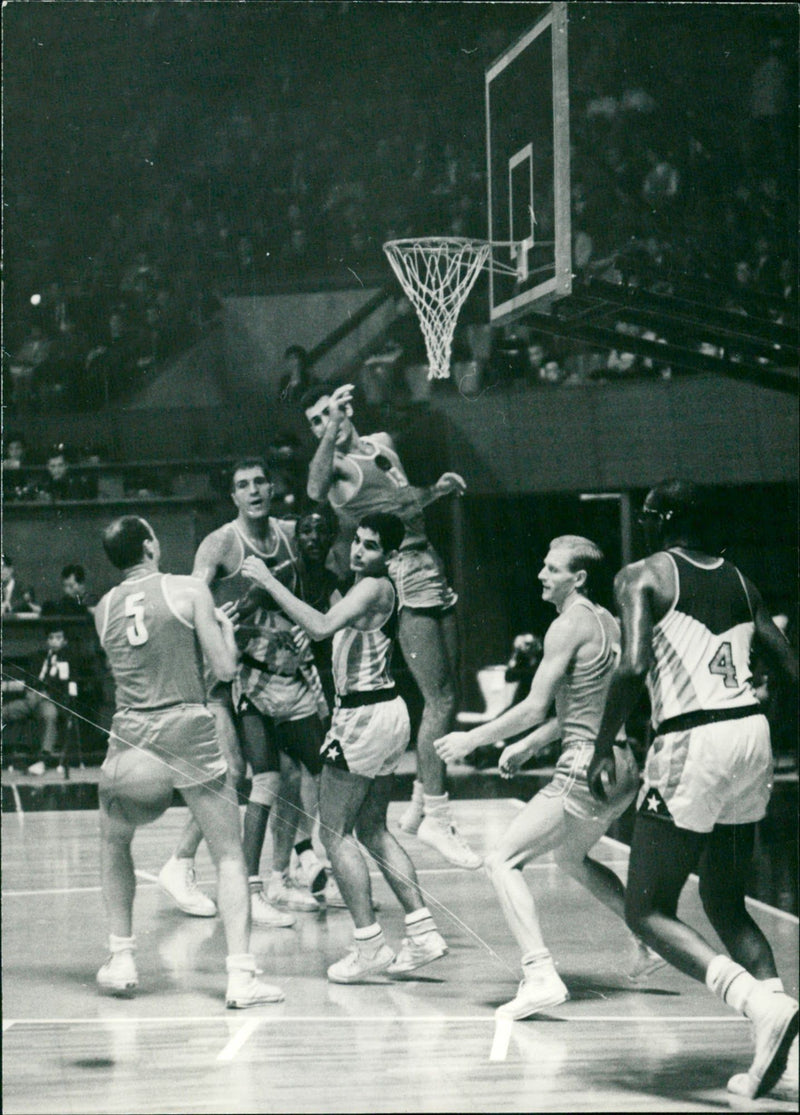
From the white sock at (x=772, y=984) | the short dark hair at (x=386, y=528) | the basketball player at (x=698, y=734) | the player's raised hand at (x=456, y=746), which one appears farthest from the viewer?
the short dark hair at (x=386, y=528)

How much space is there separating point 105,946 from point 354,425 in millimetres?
2036

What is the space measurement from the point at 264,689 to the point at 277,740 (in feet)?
0.61

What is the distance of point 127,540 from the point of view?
14.2ft

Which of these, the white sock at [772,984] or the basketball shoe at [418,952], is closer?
the white sock at [772,984]

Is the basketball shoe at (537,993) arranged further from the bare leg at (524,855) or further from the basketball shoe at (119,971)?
the basketball shoe at (119,971)

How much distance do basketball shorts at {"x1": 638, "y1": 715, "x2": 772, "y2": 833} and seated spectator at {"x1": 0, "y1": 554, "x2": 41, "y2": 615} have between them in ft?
7.13

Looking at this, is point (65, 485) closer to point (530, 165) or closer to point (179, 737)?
point (179, 737)

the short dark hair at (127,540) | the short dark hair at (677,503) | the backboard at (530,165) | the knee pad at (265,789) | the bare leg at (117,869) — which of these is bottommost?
the bare leg at (117,869)

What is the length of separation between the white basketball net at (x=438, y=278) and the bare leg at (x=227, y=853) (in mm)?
1606

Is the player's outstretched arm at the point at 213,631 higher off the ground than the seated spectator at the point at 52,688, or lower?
higher

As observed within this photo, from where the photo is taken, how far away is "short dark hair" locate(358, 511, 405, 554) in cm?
443

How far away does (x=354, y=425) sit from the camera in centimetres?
455

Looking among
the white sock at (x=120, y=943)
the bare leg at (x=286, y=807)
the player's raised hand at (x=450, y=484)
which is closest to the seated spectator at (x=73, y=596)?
the bare leg at (x=286, y=807)

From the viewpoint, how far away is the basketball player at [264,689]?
448 cm
